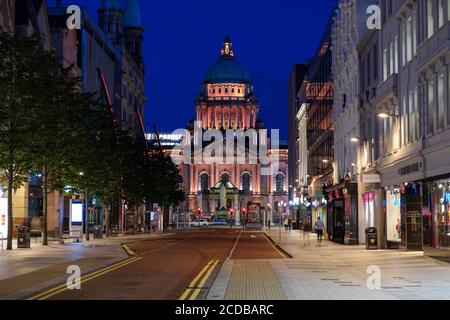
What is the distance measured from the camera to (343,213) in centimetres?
6041

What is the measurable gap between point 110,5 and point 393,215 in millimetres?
117203

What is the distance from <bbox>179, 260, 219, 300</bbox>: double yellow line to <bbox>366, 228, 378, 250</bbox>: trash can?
1372 centimetres

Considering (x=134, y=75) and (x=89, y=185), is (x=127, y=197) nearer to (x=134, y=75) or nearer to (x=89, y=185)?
(x=89, y=185)

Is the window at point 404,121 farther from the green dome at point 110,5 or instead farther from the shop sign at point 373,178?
the green dome at point 110,5

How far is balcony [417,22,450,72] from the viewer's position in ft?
99.7

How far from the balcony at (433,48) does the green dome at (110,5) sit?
4879 inches

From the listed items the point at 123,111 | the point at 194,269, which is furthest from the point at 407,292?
the point at 123,111

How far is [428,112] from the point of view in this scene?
113 feet

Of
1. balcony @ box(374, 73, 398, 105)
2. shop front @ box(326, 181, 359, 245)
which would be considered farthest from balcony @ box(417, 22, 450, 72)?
shop front @ box(326, 181, 359, 245)

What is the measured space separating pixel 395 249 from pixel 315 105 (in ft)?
169

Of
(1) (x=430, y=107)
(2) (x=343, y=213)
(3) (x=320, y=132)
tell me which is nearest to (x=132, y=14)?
(3) (x=320, y=132)

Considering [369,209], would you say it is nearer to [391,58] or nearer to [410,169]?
[391,58]

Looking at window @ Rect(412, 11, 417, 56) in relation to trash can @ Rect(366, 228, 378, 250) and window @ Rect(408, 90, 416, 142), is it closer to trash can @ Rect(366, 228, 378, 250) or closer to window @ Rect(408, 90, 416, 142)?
window @ Rect(408, 90, 416, 142)
